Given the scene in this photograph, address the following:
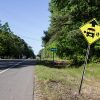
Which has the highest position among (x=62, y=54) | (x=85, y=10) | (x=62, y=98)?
(x=85, y=10)

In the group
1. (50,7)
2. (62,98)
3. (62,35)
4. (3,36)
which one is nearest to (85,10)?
(62,35)

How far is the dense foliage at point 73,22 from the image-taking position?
39562 millimetres

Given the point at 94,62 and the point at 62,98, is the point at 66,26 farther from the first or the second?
the point at 62,98

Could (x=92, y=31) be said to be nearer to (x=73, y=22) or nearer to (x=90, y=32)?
(x=90, y=32)

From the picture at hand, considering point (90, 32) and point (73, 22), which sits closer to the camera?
point (90, 32)

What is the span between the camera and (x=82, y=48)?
144ft

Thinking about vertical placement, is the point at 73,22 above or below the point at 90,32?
above

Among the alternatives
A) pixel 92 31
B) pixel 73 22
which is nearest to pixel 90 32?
pixel 92 31

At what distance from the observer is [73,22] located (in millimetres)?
41219

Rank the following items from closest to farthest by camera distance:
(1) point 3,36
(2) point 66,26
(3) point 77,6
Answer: (3) point 77,6 < (2) point 66,26 < (1) point 3,36

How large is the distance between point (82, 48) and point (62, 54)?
18.0 ft

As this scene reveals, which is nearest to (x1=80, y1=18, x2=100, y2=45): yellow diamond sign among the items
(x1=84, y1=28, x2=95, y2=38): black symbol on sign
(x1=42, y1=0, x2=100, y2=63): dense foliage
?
(x1=84, y1=28, x2=95, y2=38): black symbol on sign

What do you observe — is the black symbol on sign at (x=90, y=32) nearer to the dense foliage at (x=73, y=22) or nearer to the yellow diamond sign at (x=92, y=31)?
the yellow diamond sign at (x=92, y=31)

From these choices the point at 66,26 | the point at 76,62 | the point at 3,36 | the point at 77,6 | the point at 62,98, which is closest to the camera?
the point at 62,98
